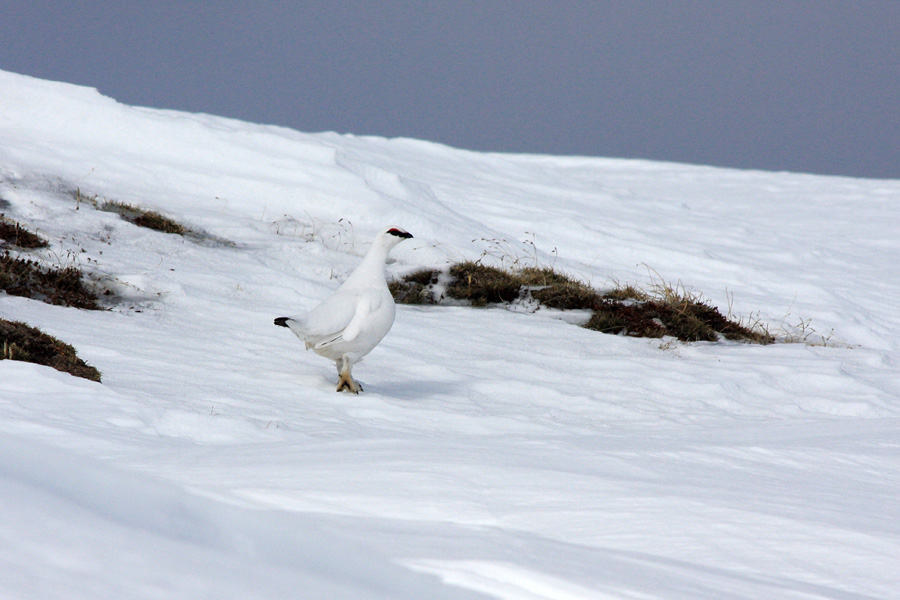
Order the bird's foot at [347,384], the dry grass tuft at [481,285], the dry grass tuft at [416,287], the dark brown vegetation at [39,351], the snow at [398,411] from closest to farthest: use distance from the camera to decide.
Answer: the snow at [398,411], the dark brown vegetation at [39,351], the bird's foot at [347,384], the dry grass tuft at [416,287], the dry grass tuft at [481,285]

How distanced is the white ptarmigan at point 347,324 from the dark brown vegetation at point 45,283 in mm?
2612

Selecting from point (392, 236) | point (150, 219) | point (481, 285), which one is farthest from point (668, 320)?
point (150, 219)

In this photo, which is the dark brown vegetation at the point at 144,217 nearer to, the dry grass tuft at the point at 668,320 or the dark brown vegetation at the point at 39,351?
the dark brown vegetation at the point at 39,351

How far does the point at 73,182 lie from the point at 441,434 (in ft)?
24.6

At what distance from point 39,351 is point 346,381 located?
77.4 inches

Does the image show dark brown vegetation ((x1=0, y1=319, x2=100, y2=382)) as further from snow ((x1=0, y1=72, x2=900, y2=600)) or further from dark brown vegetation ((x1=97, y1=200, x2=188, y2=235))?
dark brown vegetation ((x1=97, y1=200, x2=188, y2=235))

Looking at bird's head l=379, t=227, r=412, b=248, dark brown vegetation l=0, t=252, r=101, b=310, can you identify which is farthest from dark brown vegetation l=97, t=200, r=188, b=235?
bird's head l=379, t=227, r=412, b=248

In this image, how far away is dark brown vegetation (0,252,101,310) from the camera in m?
6.73

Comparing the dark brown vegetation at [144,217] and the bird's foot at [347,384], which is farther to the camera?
the dark brown vegetation at [144,217]

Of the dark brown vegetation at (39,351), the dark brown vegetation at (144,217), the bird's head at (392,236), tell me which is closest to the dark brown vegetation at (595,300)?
the dark brown vegetation at (144,217)

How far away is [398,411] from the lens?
16.9ft

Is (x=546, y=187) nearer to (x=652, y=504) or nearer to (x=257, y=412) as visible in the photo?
(x=257, y=412)

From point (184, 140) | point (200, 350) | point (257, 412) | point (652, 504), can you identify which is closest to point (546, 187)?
point (184, 140)

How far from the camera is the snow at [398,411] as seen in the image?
5.00ft
